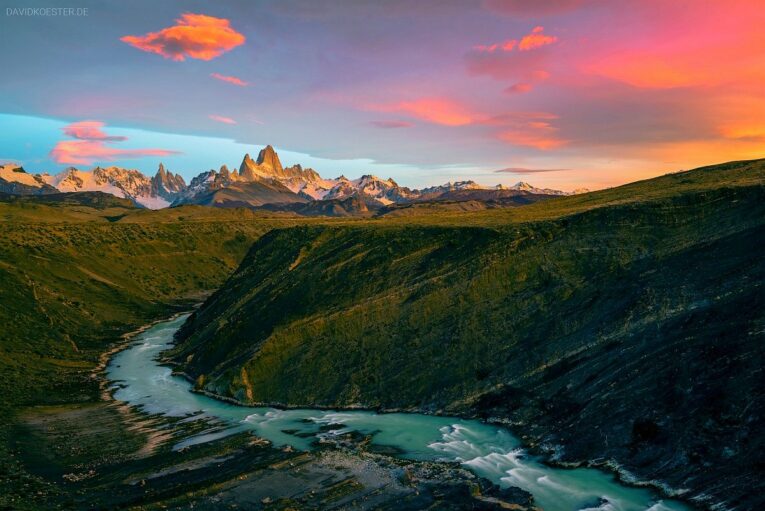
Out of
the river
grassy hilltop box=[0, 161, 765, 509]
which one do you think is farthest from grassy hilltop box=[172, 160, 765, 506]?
the river

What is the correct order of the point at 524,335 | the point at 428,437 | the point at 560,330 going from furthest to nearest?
the point at 524,335
the point at 560,330
the point at 428,437

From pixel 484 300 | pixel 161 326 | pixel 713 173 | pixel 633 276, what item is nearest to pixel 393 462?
pixel 484 300

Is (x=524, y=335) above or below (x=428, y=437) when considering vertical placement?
above

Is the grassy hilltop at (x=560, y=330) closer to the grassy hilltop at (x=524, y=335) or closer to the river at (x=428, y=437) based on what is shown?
the grassy hilltop at (x=524, y=335)

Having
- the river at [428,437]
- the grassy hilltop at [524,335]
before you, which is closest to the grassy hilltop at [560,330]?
the grassy hilltop at [524,335]

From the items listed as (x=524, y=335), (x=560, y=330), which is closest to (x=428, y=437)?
(x=524, y=335)

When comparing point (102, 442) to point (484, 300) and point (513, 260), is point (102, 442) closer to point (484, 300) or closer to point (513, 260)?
point (484, 300)

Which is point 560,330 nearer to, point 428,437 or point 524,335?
point 524,335
